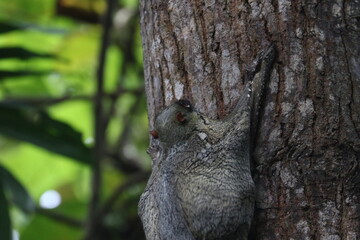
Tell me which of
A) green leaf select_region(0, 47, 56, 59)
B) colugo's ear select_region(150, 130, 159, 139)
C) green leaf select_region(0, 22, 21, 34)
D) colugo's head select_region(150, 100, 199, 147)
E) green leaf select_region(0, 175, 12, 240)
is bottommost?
green leaf select_region(0, 175, 12, 240)

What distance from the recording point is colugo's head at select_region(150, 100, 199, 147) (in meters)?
2.27

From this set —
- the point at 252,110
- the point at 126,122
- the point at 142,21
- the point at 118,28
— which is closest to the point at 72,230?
the point at 126,122

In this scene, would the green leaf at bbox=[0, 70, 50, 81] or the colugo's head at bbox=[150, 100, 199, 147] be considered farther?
the green leaf at bbox=[0, 70, 50, 81]

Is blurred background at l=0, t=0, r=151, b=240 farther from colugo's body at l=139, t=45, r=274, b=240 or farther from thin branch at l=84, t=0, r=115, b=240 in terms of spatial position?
colugo's body at l=139, t=45, r=274, b=240

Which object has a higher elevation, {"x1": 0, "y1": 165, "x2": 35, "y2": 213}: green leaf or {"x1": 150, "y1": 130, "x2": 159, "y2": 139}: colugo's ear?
{"x1": 150, "y1": 130, "x2": 159, "y2": 139}: colugo's ear

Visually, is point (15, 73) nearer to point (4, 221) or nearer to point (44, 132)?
point (44, 132)

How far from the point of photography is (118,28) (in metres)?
5.66

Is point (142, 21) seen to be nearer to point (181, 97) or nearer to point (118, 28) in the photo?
point (181, 97)

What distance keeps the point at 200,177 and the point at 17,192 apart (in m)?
1.80

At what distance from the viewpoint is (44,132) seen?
4.07 m

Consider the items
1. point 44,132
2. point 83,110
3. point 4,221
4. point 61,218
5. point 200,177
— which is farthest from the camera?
point 83,110

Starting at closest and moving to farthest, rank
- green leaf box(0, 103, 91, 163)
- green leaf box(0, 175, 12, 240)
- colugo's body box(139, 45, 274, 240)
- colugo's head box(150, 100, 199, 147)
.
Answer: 1. colugo's body box(139, 45, 274, 240)
2. colugo's head box(150, 100, 199, 147)
3. green leaf box(0, 175, 12, 240)
4. green leaf box(0, 103, 91, 163)

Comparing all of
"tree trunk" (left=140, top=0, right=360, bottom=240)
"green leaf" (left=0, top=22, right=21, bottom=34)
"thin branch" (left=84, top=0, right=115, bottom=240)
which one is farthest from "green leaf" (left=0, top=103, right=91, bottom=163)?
"tree trunk" (left=140, top=0, right=360, bottom=240)

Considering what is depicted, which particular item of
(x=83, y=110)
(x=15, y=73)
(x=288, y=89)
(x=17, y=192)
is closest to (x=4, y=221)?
(x=17, y=192)
